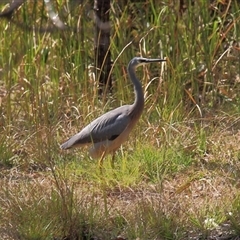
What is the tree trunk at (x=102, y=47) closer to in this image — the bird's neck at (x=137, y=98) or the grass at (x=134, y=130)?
the grass at (x=134, y=130)

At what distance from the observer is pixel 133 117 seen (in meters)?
7.13

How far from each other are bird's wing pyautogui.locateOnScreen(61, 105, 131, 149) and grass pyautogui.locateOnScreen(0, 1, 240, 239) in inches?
6.4

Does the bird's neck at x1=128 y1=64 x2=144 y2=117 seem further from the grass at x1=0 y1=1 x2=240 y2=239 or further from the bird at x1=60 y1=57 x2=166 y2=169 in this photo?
the grass at x1=0 y1=1 x2=240 y2=239

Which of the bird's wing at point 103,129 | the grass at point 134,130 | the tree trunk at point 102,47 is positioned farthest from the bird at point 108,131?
the tree trunk at point 102,47

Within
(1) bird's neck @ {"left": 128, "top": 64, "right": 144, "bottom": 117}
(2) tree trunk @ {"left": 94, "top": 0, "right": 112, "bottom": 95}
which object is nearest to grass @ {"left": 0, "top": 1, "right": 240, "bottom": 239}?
(2) tree trunk @ {"left": 94, "top": 0, "right": 112, "bottom": 95}

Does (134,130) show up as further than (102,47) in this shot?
No

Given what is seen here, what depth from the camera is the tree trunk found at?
27.0 ft

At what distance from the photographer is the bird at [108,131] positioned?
22.9ft

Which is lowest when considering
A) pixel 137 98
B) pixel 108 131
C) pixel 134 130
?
pixel 134 130

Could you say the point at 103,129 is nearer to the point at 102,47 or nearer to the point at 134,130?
the point at 134,130

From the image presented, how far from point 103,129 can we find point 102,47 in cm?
149

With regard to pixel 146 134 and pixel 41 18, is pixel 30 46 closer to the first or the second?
pixel 41 18

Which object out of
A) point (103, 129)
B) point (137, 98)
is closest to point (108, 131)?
point (103, 129)

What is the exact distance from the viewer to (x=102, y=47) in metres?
8.37
